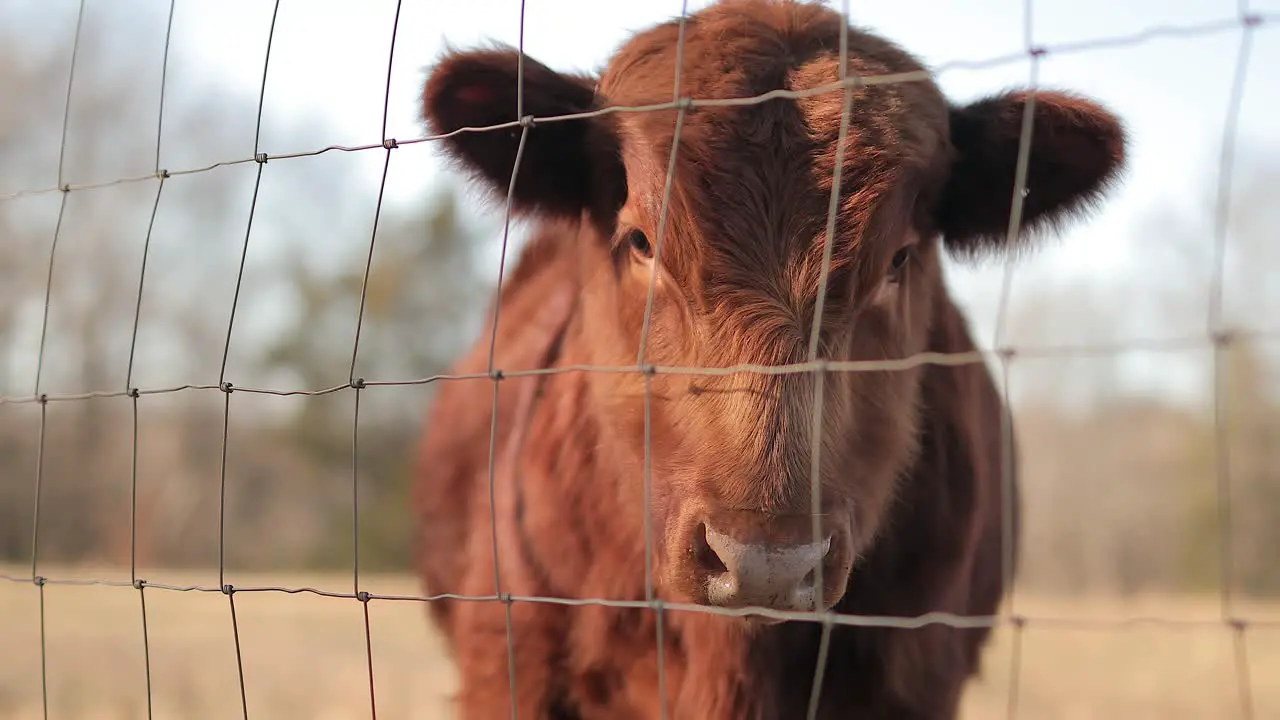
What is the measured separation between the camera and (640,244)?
264cm

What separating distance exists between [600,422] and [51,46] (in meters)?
16.7

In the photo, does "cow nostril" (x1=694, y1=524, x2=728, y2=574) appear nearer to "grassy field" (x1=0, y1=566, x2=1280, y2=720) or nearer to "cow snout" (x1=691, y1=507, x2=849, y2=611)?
"cow snout" (x1=691, y1=507, x2=849, y2=611)

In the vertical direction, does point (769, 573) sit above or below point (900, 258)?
below

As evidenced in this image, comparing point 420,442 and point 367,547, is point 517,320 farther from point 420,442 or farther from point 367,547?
point 367,547

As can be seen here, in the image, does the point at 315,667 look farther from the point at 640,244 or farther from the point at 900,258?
the point at 900,258

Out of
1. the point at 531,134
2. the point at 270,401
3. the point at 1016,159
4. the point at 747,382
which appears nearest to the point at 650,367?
the point at 747,382

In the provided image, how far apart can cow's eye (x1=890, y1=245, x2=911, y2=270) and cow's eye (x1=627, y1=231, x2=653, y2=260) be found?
570 millimetres

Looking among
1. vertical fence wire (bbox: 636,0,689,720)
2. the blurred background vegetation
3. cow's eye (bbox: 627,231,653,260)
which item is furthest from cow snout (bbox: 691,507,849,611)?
the blurred background vegetation

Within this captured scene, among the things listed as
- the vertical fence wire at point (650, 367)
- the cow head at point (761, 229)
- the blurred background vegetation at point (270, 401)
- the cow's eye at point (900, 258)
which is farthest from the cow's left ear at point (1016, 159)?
the blurred background vegetation at point (270, 401)

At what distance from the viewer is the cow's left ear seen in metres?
2.77

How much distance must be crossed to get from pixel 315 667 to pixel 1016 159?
7432 mm

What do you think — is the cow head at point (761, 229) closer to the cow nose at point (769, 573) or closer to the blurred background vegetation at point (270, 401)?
the cow nose at point (769, 573)

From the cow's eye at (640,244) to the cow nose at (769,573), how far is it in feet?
2.67

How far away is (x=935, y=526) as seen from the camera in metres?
3.02
